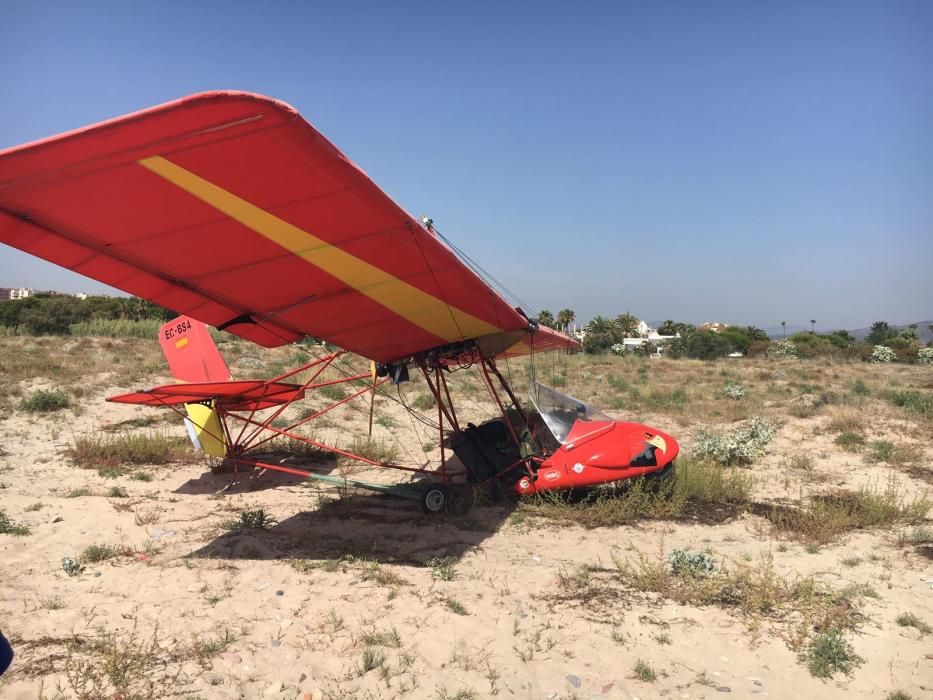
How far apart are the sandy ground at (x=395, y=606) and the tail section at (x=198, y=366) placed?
1.08 meters

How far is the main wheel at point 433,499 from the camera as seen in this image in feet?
23.1

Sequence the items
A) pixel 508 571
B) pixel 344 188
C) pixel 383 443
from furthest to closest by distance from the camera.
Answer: pixel 383 443 < pixel 508 571 < pixel 344 188

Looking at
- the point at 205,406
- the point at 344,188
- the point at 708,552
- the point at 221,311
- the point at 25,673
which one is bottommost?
the point at 708,552

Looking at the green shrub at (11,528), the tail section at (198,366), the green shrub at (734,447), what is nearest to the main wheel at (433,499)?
the tail section at (198,366)

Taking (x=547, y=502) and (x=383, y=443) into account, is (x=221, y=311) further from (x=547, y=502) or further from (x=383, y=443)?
(x=383, y=443)

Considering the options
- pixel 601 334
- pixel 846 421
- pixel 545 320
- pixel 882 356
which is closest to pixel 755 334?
pixel 601 334

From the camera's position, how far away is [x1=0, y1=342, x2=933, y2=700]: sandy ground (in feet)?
11.5

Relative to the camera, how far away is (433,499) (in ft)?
23.1

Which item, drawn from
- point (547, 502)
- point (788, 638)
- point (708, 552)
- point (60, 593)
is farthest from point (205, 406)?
point (788, 638)

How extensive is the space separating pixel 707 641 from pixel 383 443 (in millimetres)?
7573

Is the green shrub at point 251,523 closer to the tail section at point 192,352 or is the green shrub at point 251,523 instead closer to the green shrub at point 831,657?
the tail section at point 192,352

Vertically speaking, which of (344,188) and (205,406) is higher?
(344,188)

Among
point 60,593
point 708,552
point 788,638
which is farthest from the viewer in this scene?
point 708,552

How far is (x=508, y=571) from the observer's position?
5312 mm
